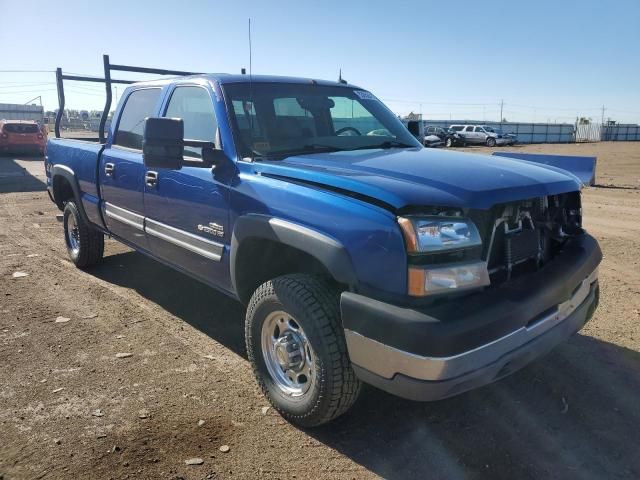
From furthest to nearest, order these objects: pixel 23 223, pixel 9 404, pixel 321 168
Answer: pixel 23 223
pixel 9 404
pixel 321 168

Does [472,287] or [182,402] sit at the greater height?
[472,287]

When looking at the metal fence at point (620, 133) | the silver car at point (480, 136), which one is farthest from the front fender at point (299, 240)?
the metal fence at point (620, 133)

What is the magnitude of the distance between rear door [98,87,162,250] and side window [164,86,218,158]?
0.29 metres

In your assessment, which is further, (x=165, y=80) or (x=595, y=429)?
(x=165, y=80)

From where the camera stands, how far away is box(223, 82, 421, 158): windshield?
3.44 m

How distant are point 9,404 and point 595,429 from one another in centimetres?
342

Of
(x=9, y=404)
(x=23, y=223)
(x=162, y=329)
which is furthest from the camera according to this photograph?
(x=23, y=223)

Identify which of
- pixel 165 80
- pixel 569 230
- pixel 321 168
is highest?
pixel 165 80

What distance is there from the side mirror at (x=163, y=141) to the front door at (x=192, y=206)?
0.27 metres

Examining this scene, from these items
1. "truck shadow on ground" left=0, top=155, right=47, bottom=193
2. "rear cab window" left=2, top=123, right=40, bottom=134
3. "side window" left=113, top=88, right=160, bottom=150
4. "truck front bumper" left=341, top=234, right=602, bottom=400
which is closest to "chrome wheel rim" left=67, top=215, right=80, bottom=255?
"side window" left=113, top=88, right=160, bottom=150

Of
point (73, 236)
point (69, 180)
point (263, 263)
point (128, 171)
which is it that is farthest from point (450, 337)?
point (73, 236)

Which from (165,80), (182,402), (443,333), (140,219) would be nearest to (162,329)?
(140,219)

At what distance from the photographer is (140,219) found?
14.2 ft

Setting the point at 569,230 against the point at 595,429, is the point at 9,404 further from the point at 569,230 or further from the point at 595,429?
the point at 569,230
